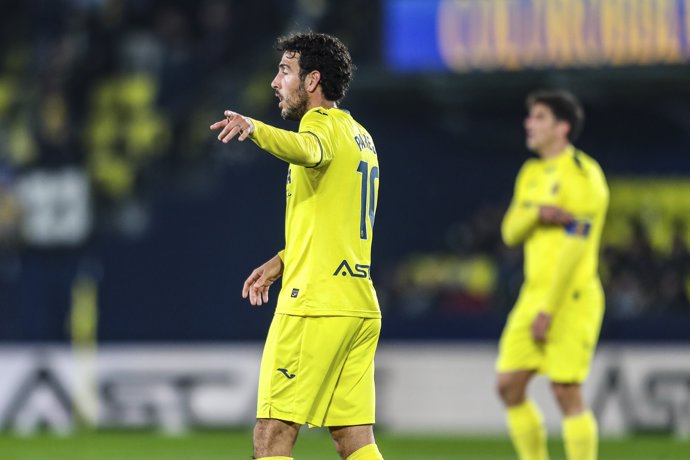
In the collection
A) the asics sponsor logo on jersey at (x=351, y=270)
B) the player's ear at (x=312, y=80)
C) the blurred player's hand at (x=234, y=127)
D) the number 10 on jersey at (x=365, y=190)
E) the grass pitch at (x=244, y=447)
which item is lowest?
the grass pitch at (x=244, y=447)

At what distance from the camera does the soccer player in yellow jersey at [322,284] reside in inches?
179

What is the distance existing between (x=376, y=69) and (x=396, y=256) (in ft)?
6.83

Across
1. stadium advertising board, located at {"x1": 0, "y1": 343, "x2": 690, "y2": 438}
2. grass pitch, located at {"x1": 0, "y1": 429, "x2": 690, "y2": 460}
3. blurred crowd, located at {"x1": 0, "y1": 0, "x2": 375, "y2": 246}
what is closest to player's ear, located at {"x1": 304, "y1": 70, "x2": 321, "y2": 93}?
grass pitch, located at {"x1": 0, "y1": 429, "x2": 690, "y2": 460}

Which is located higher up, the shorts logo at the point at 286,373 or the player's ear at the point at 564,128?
the player's ear at the point at 564,128

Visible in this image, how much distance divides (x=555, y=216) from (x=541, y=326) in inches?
22.0

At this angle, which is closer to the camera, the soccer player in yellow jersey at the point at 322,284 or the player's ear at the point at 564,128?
the soccer player in yellow jersey at the point at 322,284

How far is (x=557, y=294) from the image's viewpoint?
6.94 metres

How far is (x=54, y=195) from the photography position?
14984 mm

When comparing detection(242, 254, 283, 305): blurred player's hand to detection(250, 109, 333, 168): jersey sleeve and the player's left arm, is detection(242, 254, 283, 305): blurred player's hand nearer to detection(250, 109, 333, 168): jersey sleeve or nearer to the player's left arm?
detection(250, 109, 333, 168): jersey sleeve

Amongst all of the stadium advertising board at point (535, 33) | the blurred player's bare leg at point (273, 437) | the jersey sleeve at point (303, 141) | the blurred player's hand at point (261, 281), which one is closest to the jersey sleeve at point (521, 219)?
the blurred player's hand at point (261, 281)

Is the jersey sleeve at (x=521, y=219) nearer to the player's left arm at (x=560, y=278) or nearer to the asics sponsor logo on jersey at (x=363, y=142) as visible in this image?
the player's left arm at (x=560, y=278)

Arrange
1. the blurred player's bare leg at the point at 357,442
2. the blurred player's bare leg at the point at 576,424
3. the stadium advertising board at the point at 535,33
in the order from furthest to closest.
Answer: the stadium advertising board at the point at 535,33 < the blurred player's bare leg at the point at 576,424 < the blurred player's bare leg at the point at 357,442

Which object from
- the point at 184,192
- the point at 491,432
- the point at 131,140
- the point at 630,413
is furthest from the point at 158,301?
the point at 630,413

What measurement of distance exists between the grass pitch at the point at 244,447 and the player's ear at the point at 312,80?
4705mm
